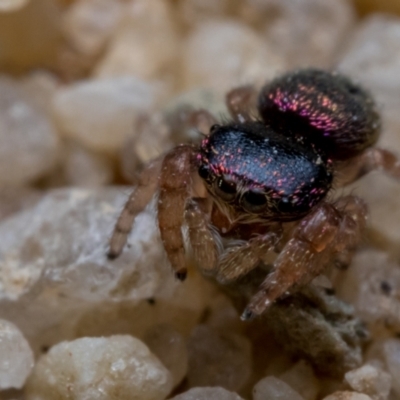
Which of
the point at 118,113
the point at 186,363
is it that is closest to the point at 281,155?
the point at 186,363

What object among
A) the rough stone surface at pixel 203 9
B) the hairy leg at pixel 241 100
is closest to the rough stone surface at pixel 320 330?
the hairy leg at pixel 241 100

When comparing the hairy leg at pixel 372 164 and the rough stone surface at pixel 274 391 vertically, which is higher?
the hairy leg at pixel 372 164

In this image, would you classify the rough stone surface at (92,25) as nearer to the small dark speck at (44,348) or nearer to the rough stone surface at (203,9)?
the rough stone surface at (203,9)

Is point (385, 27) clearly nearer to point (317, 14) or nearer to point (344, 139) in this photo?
point (317, 14)

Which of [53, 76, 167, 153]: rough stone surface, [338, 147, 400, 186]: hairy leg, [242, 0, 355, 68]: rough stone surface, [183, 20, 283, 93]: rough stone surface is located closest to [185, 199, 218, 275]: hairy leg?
[338, 147, 400, 186]: hairy leg

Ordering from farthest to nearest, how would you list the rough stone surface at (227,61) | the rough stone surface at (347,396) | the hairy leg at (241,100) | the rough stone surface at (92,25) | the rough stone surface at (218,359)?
the rough stone surface at (92,25), the rough stone surface at (227,61), the hairy leg at (241,100), the rough stone surface at (218,359), the rough stone surface at (347,396)

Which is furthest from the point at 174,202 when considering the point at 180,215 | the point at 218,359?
the point at 218,359
